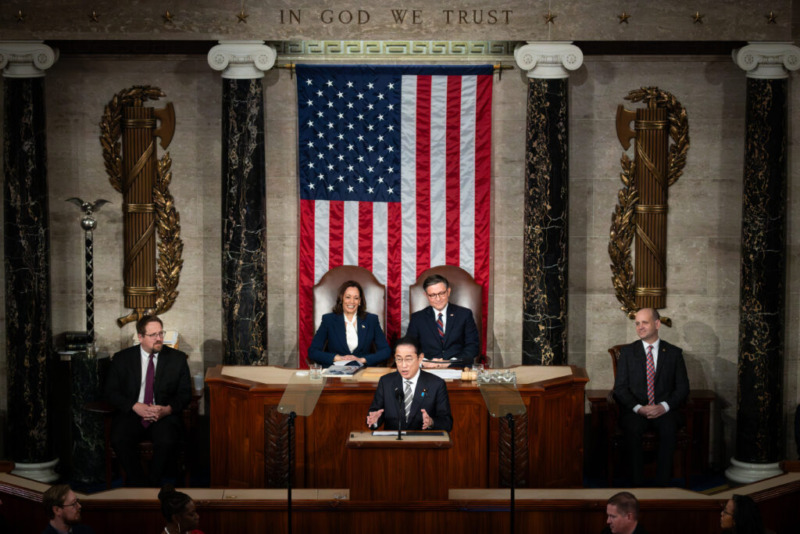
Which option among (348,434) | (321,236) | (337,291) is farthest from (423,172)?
(348,434)

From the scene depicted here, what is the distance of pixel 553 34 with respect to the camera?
32.4 ft

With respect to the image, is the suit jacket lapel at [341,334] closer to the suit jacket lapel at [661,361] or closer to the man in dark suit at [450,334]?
the man in dark suit at [450,334]

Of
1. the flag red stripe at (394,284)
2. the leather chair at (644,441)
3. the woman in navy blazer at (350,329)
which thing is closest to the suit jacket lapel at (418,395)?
the woman in navy blazer at (350,329)

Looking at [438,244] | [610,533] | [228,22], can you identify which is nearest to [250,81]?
[228,22]

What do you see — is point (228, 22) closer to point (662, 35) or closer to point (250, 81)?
point (250, 81)

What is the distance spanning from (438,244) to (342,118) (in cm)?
166

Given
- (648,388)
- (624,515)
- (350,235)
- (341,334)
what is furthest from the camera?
(350,235)

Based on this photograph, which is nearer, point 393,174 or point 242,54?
point 242,54

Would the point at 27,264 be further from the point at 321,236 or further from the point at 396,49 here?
the point at 396,49

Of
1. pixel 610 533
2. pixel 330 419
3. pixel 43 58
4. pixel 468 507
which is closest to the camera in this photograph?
pixel 610 533

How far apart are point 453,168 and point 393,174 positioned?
25.0 inches

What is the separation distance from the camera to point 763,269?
32.7ft

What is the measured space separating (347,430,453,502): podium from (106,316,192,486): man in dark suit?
272cm

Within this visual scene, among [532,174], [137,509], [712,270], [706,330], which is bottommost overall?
[137,509]
